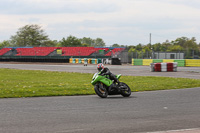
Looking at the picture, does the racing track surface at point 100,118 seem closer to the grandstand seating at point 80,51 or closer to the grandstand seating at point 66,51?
the grandstand seating at point 66,51

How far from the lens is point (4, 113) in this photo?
881cm

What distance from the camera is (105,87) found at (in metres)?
13.2

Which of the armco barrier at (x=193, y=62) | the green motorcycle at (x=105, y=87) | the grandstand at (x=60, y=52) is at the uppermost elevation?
the grandstand at (x=60, y=52)

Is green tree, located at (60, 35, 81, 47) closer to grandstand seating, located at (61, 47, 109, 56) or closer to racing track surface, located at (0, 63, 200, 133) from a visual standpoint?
grandstand seating, located at (61, 47, 109, 56)

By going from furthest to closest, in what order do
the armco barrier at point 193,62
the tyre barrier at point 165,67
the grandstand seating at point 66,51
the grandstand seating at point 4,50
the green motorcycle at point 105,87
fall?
the grandstand seating at point 4,50, the grandstand seating at point 66,51, the armco barrier at point 193,62, the tyre barrier at point 165,67, the green motorcycle at point 105,87

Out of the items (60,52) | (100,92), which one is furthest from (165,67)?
(60,52)

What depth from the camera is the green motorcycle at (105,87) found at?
12914mm

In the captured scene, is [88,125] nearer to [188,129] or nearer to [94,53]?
[188,129]

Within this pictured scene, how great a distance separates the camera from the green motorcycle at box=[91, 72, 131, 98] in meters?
12.9

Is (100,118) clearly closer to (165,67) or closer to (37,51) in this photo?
(165,67)

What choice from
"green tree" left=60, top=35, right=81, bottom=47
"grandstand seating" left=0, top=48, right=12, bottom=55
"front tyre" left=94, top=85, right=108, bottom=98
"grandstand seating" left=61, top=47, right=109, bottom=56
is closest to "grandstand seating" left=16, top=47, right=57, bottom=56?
"grandstand seating" left=61, top=47, right=109, bottom=56

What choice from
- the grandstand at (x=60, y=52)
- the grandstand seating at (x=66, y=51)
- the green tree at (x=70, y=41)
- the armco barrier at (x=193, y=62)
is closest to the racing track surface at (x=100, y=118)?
the armco barrier at (x=193, y=62)

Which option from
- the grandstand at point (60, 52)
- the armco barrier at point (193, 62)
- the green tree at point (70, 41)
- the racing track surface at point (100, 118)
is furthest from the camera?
the green tree at point (70, 41)

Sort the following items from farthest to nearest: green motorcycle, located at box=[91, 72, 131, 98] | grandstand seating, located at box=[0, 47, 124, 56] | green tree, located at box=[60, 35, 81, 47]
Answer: green tree, located at box=[60, 35, 81, 47] → grandstand seating, located at box=[0, 47, 124, 56] → green motorcycle, located at box=[91, 72, 131, 98]
